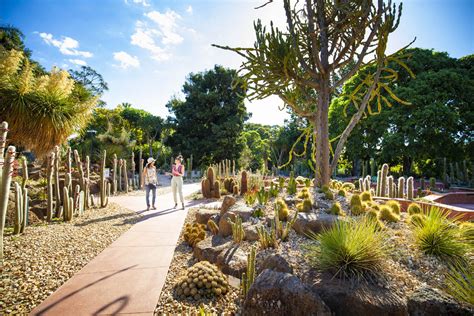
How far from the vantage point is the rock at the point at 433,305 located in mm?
1949

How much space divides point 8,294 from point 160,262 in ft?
5.53

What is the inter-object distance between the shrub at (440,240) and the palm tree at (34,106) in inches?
344

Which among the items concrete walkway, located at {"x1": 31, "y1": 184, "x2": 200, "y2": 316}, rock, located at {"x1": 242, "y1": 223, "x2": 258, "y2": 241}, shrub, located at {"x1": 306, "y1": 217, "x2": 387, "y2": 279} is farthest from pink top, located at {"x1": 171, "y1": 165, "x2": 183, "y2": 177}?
shrub, located at {"x1": 306, "y1": 217, "x2": 387, "y2": 279}

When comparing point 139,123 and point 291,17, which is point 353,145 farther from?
point 139,123

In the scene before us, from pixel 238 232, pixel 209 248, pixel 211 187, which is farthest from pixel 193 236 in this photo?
pixel 211 187

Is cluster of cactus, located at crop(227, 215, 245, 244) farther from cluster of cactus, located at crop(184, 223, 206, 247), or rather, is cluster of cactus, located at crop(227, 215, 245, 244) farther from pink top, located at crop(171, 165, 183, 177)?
pink top, located at crop(171, 165, 183, 177)

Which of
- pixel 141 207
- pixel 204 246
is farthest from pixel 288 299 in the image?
pixel 141 207

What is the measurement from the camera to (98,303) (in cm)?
257

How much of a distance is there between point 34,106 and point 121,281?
636 cm

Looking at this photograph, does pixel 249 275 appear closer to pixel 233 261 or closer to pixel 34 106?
pixel 233 261

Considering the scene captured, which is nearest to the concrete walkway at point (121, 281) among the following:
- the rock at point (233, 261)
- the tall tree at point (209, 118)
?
the rock at point (233, 261)

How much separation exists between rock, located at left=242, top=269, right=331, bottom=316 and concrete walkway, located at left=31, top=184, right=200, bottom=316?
43.8 inches

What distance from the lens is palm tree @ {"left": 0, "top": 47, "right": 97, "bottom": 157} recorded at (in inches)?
259

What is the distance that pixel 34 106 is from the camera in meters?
6.75
